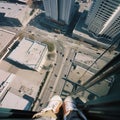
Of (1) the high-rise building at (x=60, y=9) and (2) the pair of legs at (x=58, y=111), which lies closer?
(2) the pair of legs at (x=58, y=111)

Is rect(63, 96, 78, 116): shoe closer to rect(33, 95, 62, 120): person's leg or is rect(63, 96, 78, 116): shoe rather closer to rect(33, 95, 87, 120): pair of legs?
rect(33, 95, 87, 120): pair of legs

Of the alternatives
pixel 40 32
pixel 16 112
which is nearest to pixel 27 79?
A: pixel 40 32

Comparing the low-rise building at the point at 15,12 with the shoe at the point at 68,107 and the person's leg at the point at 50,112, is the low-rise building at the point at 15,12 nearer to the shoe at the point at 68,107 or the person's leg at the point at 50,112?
the person's leg at the point at 50,112

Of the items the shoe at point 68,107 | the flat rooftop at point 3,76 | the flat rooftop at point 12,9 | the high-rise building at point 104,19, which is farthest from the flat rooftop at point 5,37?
the shoe at point 68,107

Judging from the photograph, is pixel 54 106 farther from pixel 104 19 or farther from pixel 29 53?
pixel 104 19

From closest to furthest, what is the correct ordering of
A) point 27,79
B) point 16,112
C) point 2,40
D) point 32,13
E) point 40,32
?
point 16,112 < point 27,79 < point 2,40 < point 40,32 < point 32,13

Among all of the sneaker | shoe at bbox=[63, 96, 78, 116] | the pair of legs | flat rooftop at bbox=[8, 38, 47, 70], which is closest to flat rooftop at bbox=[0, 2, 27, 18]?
flat rooftop at bbox=[8, 38, 47, 70]

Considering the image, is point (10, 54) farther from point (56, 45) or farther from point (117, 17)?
point (117, 17)
